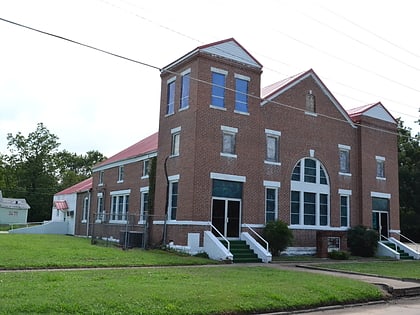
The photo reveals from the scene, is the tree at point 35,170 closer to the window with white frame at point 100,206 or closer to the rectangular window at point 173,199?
the window with white frame at point 100,206

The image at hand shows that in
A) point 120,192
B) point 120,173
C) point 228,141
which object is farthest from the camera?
point 120,173

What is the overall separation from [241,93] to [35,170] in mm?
60276

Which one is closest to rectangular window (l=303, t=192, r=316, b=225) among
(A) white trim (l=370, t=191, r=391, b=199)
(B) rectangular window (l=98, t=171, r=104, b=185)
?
(A) white trim (l=370, t=191, r=391, b=199)

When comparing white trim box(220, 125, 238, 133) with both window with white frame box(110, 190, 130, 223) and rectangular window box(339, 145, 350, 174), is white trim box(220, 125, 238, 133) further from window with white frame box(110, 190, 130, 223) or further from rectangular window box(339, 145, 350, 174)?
window with white frame box(110, 190, 130, 223)

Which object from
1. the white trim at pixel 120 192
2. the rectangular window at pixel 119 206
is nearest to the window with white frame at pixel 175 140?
the white trim at pixel 120 192

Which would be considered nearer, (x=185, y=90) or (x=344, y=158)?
(x=185, y=90)

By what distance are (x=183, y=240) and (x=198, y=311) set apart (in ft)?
42.9

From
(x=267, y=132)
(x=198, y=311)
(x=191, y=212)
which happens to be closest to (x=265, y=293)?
(x=198, y=311)

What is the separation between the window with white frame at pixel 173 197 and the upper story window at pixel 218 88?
4.31 metres

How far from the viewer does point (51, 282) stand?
1138cm

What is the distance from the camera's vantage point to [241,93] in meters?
24.7

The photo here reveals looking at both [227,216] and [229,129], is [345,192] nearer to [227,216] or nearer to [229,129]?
[227,216]

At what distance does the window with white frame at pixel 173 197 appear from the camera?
23.8m

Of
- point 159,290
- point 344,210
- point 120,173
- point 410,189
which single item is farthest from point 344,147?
point 410,189
